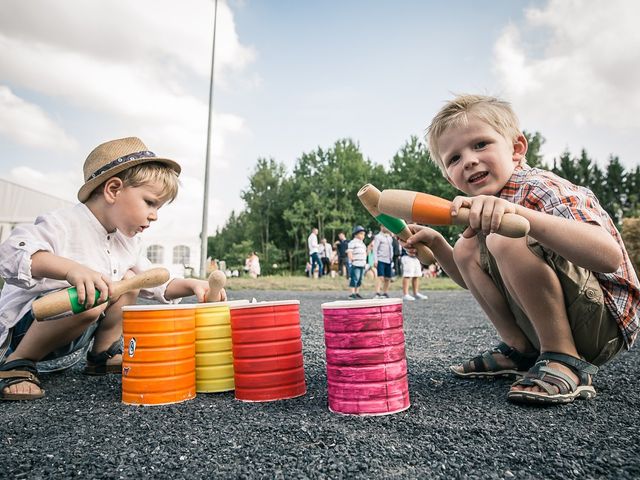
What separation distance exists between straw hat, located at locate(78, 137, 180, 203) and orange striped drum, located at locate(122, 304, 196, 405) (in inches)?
29.2

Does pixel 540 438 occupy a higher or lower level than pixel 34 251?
lower

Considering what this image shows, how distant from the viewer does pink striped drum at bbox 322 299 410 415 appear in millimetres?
1667

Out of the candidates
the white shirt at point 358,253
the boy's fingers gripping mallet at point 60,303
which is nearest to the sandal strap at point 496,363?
the boy's fingers gripping mallet at point 60,303

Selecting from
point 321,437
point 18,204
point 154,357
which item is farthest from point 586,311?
point 18,204

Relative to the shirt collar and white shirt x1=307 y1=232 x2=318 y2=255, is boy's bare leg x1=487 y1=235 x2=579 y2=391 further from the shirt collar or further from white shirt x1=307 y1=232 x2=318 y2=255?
white shirt x1=307 y1=232 x2=318 y2=255

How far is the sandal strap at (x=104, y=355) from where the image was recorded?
2.55 meters

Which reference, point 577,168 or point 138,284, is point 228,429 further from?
point 577,168

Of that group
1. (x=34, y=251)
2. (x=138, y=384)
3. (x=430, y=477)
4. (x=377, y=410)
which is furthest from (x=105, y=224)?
(x=430, y=477)

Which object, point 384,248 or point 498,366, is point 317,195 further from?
point 498,366

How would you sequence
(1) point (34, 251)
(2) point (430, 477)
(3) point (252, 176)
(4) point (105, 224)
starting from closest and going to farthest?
(2) point (430, 477)
(1) point (34, 251)
(4) point (105, 224)
(3) point (252, 176)

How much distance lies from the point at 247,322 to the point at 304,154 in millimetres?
40637

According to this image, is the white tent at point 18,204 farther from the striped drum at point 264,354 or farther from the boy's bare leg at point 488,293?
the boy's bare leg at point 488,293

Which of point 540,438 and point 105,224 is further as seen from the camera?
point 105,224

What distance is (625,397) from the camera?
185cm
